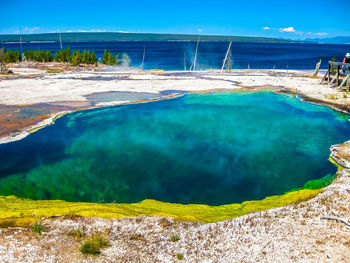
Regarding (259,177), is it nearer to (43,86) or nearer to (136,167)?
(136,167)

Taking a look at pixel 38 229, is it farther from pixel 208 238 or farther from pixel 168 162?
pixel 168 162

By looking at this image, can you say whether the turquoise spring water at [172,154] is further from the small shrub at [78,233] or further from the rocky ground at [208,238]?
the small shrub at [78,233]

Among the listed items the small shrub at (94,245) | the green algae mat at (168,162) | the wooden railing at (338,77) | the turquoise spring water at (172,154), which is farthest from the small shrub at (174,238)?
the wooden railing at (338,77)

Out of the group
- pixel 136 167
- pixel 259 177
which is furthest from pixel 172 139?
pixel 259 177

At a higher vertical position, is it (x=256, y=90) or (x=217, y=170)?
(x=256, y=90)

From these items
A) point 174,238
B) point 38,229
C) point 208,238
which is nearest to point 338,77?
point 208,238

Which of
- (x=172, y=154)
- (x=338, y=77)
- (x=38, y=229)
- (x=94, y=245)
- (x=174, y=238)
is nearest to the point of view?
(x=94, y=245)
